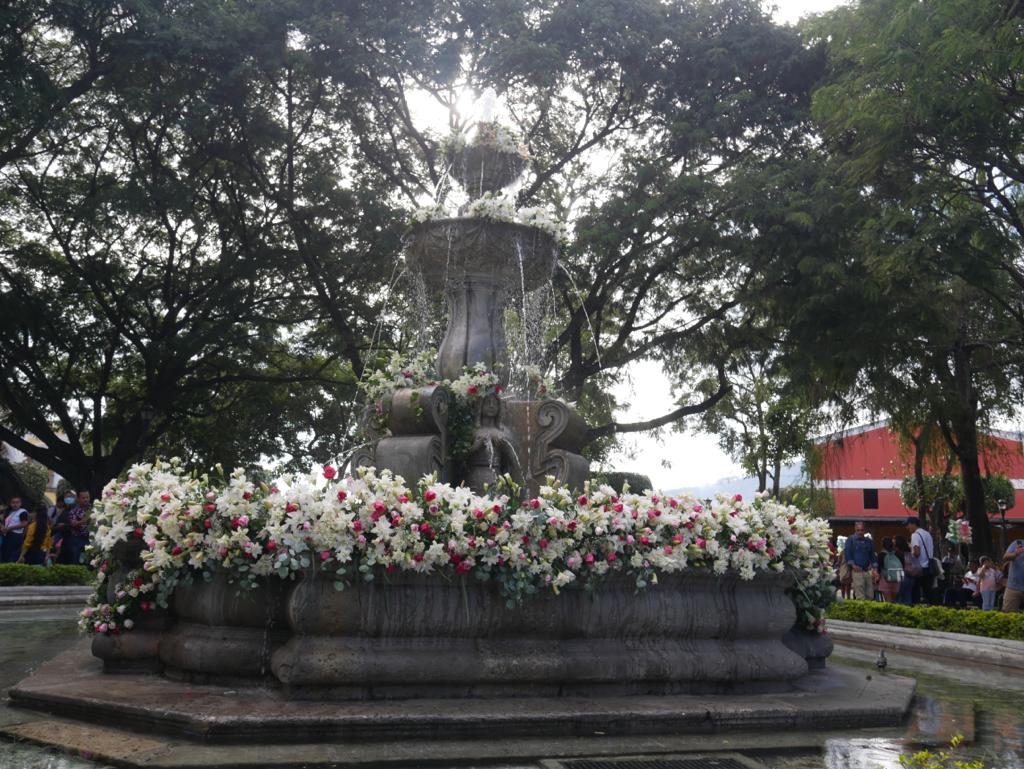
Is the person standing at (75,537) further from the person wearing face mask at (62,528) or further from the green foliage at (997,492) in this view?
the green foliage at (997,492)

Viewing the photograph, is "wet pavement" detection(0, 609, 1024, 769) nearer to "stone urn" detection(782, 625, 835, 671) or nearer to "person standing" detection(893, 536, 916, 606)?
"stone urn" detection(782, 625, 835, 671)

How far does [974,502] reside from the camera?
2041cm

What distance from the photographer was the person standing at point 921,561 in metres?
15.4

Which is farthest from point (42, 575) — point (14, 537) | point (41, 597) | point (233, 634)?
point (233, 634)

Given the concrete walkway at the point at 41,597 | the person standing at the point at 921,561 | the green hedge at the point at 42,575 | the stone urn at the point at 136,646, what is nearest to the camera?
the stone urn at the point at 136,646

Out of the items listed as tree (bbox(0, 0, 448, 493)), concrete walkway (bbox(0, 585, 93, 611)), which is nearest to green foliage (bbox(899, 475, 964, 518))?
tree (bbox(0, 0, 448, 493))

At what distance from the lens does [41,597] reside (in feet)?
39.1

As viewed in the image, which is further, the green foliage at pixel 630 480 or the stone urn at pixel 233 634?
the green foliage at pixel 630 480

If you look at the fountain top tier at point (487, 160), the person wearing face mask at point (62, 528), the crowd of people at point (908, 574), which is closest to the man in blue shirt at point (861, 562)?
the crowd of people at point (908, 574)

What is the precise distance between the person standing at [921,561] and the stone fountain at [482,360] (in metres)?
9.04

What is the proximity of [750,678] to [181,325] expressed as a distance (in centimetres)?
1680

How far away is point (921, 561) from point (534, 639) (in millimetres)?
11783

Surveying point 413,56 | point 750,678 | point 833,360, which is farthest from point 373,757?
point 413,56

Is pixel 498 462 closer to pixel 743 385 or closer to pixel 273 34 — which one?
pixel 273 34
